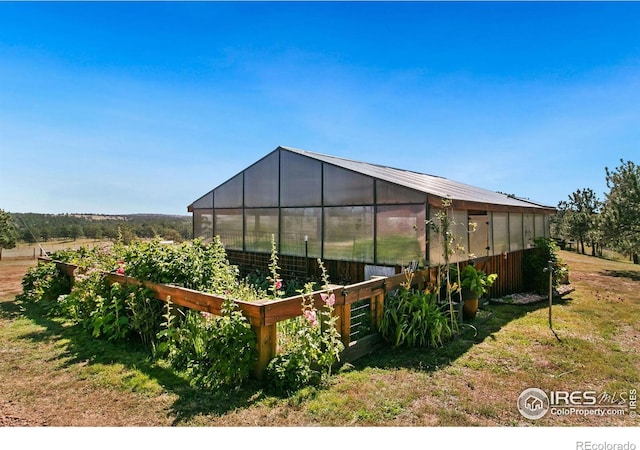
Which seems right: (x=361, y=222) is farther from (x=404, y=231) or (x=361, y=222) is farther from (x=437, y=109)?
(x=437, y=109)

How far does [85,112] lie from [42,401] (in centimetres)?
716

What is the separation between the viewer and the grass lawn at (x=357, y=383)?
8.82 ft

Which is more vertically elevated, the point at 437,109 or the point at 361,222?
the point at 437,109

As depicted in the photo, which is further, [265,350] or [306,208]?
[306,208]

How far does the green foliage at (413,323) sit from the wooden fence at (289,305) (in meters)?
0.15

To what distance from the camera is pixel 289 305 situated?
3418mm

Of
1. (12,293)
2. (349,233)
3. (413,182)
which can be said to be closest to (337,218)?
(349,233)

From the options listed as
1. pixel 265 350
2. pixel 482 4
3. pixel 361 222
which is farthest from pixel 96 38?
pixel 482 4

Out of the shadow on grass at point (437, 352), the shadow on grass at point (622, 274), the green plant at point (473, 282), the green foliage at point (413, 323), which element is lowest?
the shadow on grass at point (622, 274)

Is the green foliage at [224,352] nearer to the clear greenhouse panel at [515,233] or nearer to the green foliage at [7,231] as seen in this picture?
the clear greenhouse panel at [515,233]

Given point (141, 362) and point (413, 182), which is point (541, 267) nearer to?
point (413, 182)

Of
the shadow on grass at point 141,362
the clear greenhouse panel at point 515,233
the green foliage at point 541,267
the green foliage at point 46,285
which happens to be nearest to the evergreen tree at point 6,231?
the green foliage at point 46,285

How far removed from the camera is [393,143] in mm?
13305

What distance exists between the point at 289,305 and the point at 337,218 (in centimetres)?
419
